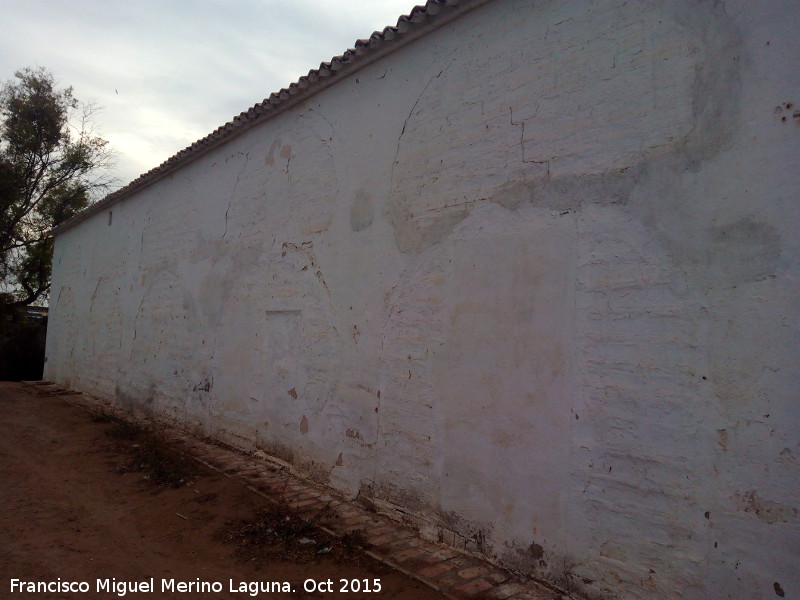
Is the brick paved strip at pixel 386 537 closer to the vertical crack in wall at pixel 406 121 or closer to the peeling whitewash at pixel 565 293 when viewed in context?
the peeling whitewash at pixel 565 293

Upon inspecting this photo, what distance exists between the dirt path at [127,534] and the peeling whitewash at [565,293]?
873 mm

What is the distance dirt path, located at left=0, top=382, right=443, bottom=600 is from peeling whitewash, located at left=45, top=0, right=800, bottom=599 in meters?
0.87

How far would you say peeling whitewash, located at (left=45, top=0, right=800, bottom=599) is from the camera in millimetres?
2814

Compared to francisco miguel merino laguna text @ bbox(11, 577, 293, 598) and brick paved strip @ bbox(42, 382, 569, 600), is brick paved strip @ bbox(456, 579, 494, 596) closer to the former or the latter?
brick paved strip @ bbox(42, 382, 569, 600)

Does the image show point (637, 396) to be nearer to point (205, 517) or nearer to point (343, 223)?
point (343, 223)

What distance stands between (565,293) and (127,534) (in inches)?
157

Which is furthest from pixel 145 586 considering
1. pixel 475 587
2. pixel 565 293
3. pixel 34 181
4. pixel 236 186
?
pixel 34 181

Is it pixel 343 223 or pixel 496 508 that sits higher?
pixel 343 223

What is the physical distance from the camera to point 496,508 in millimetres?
3896

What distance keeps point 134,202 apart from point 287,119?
5867 millimetres

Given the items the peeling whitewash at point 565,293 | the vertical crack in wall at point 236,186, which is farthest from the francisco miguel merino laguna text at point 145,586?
the vertical crack in wall at point 236,186

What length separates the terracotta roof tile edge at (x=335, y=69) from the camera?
4684mm

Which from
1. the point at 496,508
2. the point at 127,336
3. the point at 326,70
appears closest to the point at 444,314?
the point at 496,508

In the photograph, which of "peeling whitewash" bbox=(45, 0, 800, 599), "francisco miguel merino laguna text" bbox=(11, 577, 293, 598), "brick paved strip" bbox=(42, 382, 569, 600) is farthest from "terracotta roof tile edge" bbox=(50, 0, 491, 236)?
"francisco miguel merino laguna text" bbox=(11, 577, 293, 598)
